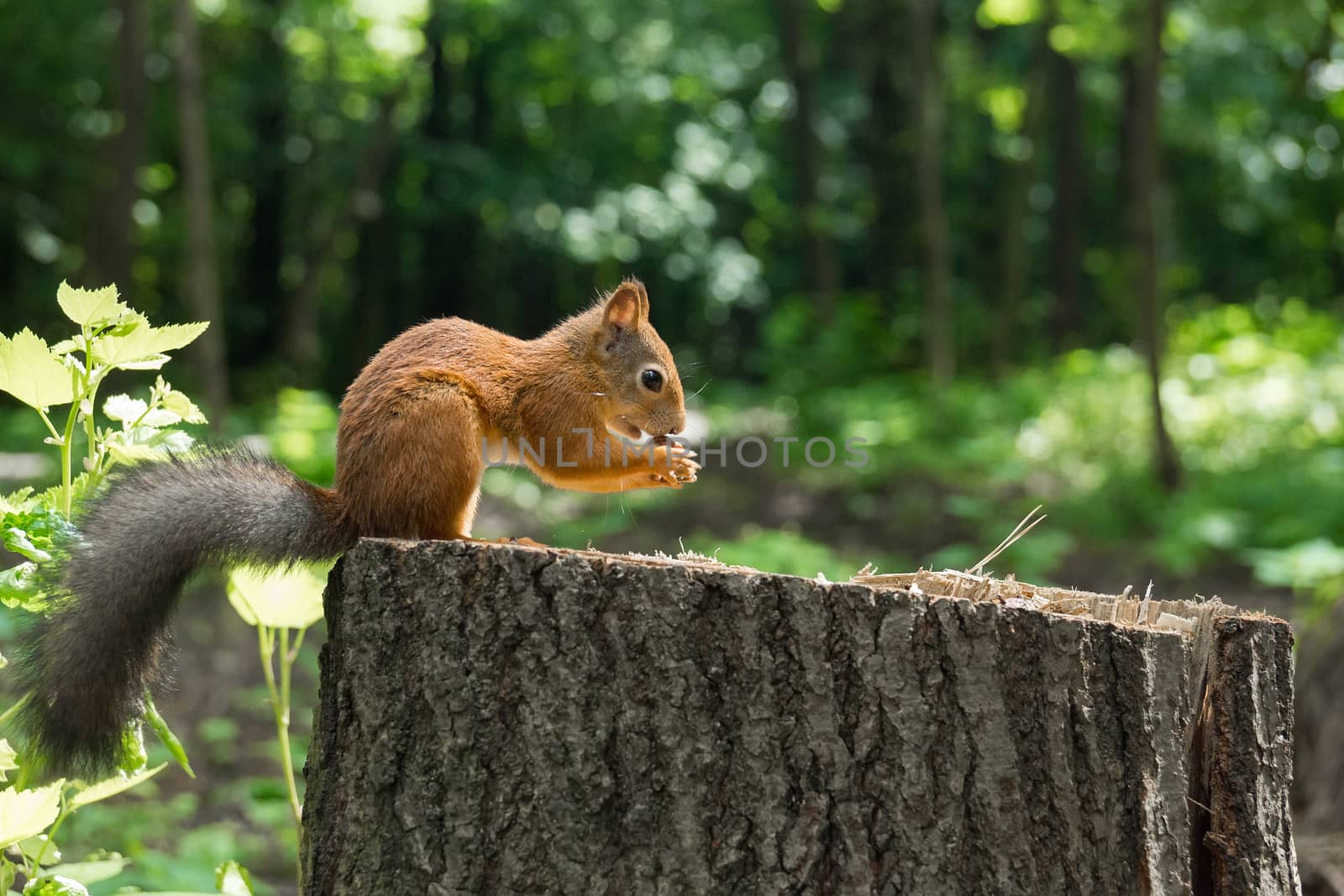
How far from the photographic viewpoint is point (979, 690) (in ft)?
5.10

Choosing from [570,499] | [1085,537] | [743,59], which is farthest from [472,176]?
[1085,537]

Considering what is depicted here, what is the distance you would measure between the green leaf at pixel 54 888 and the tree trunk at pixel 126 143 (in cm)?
753

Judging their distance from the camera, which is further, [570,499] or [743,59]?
[743,59]

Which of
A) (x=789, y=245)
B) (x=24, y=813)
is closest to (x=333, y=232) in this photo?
(x=789, y=245)

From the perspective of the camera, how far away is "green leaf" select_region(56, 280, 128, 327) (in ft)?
5.51

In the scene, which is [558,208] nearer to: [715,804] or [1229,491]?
[1229,491]

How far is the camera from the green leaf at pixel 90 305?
1.68 meters

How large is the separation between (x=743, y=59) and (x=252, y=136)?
20.4 ft

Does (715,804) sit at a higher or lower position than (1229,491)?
lower

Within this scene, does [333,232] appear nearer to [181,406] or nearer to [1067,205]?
[1067,205]

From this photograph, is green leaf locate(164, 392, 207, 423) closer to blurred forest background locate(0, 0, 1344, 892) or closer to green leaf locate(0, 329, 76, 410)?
green leaf locate(0, 329, 76, 410)

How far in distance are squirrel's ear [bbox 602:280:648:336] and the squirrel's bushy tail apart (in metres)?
0.74

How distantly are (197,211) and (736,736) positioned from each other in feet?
21.9

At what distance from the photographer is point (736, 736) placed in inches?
60.6
